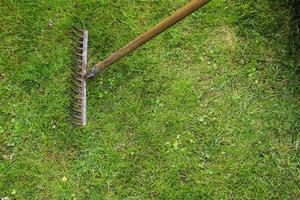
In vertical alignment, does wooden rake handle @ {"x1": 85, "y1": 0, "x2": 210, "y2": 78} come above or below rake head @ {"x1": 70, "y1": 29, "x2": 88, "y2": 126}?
above

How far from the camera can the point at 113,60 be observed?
3406 millimetres

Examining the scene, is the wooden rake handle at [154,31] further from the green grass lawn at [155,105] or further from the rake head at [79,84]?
the green grass lawn at [155,105]

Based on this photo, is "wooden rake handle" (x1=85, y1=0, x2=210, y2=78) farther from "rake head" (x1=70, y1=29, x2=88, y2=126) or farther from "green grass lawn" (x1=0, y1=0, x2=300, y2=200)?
"green grass lawn" (x1=0, y1=0, x2=300, y2=200)

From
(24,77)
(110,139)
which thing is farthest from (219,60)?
(24,77)

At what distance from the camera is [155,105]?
381cm

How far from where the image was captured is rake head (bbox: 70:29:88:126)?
3650mm

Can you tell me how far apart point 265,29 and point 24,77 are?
2005 mm

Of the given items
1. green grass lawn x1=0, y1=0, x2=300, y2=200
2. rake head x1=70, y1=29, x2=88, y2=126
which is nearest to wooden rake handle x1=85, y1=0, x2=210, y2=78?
rake head x1=70, y1=29, x2=88, y2=126

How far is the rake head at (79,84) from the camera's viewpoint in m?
3.65

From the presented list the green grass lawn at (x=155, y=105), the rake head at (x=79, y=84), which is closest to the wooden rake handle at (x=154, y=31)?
the rake head at (x=79, y=84)

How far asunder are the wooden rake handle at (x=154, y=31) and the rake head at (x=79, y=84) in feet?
0.28

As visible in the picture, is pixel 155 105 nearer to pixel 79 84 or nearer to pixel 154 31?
pixel 79 84

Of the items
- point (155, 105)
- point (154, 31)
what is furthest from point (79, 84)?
point (154, 31)

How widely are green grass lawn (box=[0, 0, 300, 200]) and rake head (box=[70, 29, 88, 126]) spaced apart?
58mm
